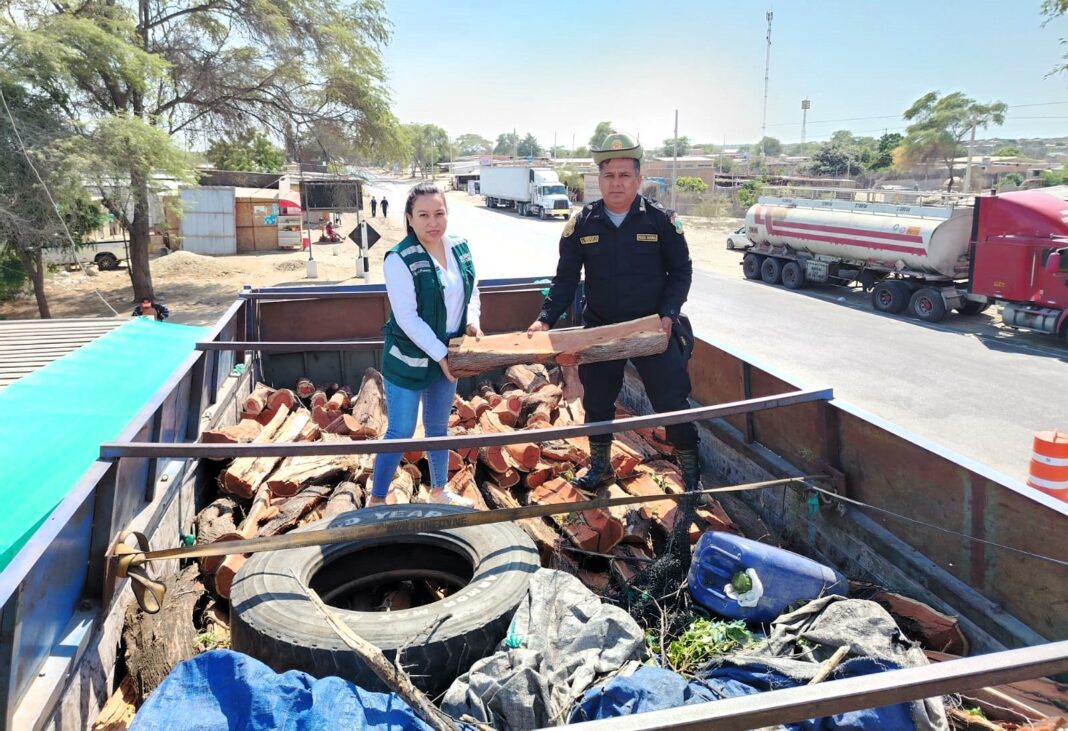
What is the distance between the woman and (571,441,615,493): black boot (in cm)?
81

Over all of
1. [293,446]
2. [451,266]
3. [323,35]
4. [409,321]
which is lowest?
[293,446]

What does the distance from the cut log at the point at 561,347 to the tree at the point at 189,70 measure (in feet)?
49.9

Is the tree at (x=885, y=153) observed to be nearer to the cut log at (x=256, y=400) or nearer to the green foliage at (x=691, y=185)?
the green foliage at (x=691, y=185)

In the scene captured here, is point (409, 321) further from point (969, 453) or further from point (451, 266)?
point (969, 453)

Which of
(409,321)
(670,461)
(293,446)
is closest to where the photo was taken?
(293,446)

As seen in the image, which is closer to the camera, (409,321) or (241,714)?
Result: (241,714)

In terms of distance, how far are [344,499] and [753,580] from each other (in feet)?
7.47

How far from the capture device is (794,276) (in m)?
20.1

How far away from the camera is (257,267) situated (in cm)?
2569

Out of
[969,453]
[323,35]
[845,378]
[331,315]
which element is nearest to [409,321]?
[331,315]

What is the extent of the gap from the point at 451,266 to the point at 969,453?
724 centimetres

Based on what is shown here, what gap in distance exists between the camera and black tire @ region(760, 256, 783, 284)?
2078 centimetres

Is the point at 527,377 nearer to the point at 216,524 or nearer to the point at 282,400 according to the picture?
the point at 282,400

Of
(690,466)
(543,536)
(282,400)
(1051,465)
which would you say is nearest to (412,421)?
(543,536)
